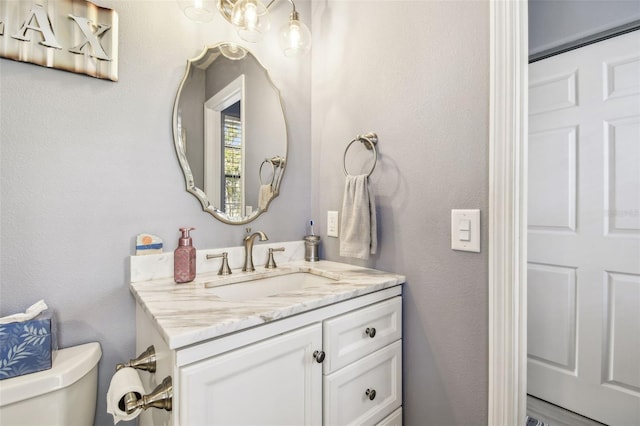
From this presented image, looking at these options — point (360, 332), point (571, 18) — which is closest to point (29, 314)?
point (360, 332)

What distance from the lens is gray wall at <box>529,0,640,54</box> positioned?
4.58ft

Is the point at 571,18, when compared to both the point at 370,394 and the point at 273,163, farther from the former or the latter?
the point at 370,394

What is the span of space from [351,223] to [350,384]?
1.83ft

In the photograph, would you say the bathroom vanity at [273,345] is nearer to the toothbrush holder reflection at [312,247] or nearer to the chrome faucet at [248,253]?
the chrome faucet at [248,253]

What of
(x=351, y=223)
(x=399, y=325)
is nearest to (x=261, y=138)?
(x=351, y=223)

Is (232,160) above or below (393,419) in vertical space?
above

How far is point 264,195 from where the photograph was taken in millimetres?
1383

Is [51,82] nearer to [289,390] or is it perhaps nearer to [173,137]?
[173,137]

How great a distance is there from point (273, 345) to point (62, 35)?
1105 mm

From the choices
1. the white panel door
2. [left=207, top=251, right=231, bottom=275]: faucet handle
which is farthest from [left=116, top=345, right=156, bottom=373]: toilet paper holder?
the white panel door

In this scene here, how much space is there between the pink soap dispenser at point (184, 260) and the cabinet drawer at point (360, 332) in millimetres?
509

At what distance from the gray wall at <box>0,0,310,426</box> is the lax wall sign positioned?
0.10 feet

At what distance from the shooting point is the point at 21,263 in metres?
0.87

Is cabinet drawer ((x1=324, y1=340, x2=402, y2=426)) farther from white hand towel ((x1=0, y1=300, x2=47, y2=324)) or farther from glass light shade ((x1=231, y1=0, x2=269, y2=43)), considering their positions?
glass light shade ((x1=231, y1=0, x2=269, y2=43))
